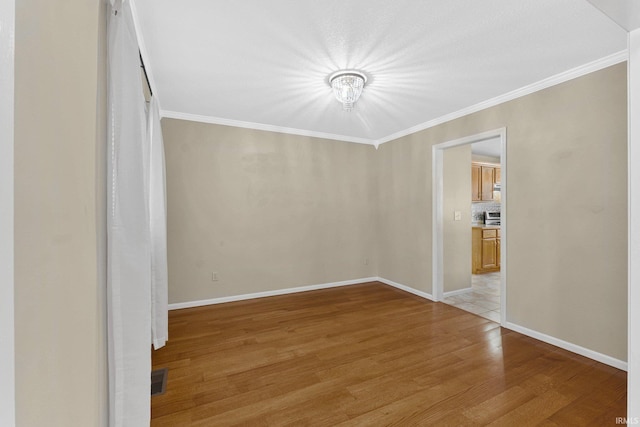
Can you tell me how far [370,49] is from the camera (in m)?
2.19

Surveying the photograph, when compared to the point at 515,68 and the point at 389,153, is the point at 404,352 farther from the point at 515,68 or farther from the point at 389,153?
the point at 389,153

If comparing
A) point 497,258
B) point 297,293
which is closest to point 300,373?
point 297,293

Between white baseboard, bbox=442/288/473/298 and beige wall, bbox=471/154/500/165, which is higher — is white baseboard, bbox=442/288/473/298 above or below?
below

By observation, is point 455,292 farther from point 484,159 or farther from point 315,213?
point 484,159

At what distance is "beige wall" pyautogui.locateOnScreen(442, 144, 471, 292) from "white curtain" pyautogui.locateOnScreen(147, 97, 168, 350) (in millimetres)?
3696

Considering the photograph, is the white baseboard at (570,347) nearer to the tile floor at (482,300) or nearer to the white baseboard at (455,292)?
the tile floor at (482,300)

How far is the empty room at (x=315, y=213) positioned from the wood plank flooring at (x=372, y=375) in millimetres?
22

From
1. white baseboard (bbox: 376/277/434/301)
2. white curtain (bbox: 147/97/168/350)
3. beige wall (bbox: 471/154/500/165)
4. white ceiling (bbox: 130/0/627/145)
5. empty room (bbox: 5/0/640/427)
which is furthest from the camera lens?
beige wall (bbox: 471/154/500/165)

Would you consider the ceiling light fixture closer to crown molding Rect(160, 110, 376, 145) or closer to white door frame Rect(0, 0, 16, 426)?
crown molding Rect(160, 110, 376, 145)

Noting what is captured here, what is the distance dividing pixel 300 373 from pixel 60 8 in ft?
8.09

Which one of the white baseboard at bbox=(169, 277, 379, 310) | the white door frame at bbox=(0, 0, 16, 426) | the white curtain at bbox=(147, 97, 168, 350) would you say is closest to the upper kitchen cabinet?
the white baseboard at bbox=(169, 277, 379, 310)

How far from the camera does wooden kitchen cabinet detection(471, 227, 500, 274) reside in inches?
224

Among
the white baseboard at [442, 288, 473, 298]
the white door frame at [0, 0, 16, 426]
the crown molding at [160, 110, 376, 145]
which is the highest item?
the crown molding at [160, 110, 376, 145]

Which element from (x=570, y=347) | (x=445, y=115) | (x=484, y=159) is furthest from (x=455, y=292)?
(x=484, y=159)
